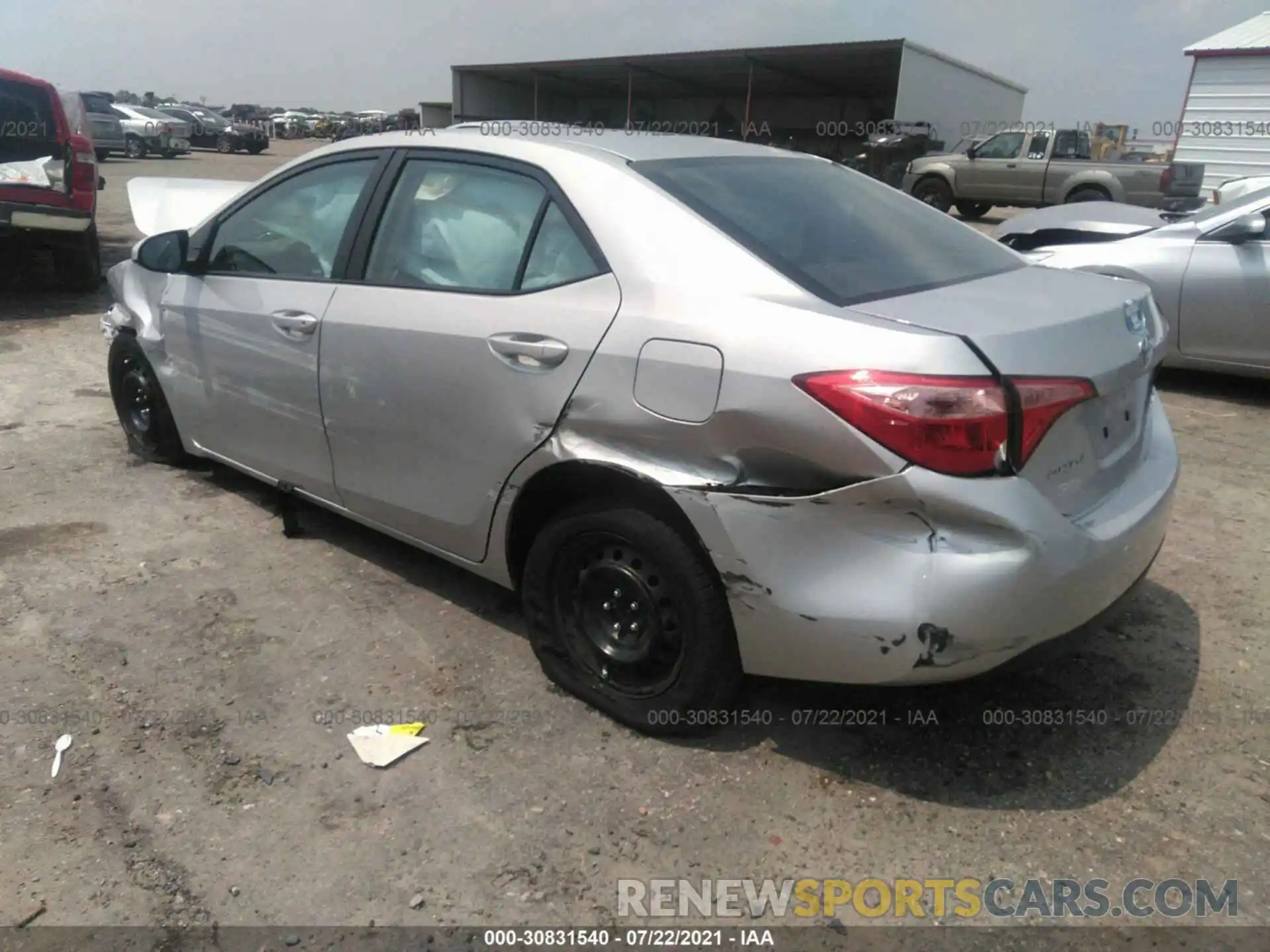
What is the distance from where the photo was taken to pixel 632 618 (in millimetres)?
2736

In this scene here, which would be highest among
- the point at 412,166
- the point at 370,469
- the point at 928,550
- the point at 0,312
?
the point at 412,166

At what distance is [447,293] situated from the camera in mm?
3025

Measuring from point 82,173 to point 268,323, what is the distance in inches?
262

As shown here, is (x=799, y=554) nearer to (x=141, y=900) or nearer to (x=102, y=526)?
(x=141, y=900)

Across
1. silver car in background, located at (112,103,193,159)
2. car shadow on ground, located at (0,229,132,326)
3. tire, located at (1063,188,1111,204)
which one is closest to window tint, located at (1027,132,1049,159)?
tire, located at (1063,188,1111,204)

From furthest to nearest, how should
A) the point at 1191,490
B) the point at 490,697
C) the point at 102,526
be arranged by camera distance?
the point at 1191,490
the point at 102,526
the point at 490,697

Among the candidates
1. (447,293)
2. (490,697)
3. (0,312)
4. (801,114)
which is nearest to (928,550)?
(490,697)

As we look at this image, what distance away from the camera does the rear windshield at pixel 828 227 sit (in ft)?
8.48

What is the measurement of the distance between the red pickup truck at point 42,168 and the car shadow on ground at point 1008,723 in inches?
283

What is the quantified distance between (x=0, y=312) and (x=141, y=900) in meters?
7.96

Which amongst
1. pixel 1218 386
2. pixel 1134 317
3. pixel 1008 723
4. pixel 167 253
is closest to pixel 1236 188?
pixel 1218 386

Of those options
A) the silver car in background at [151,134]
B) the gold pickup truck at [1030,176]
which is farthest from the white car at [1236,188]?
the silver car in background at [151,134]

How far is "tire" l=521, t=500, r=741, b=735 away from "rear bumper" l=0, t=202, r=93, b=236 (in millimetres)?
7457

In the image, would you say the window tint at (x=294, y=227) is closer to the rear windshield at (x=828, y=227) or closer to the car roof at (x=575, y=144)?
the car roof at (x=575, y=144)
